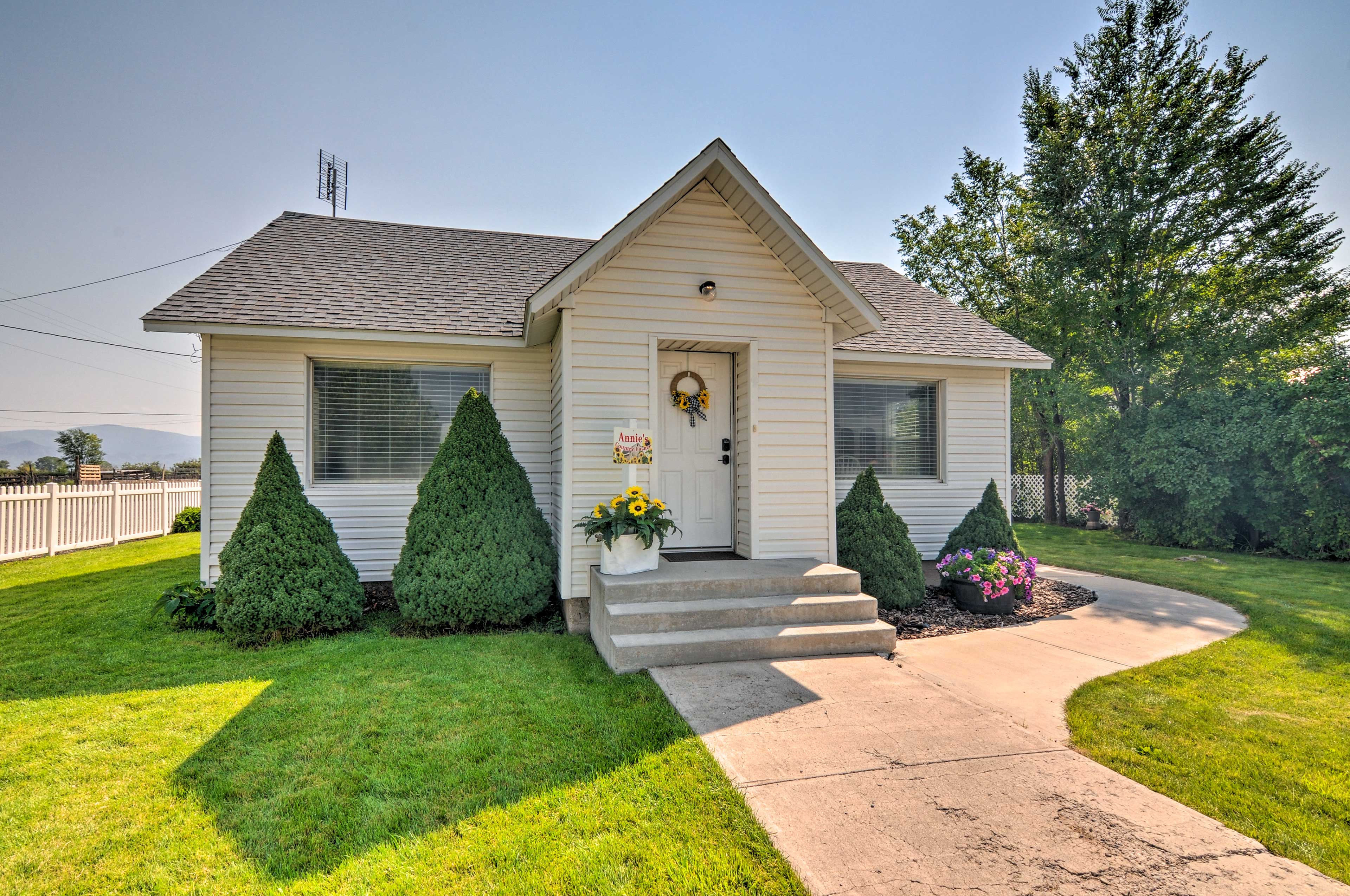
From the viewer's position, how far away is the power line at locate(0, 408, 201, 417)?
50.8m

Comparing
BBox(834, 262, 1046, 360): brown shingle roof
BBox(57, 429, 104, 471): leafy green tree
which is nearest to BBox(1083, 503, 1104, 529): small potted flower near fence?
BBox(834, 262, 1046, 360): brown shingle roof

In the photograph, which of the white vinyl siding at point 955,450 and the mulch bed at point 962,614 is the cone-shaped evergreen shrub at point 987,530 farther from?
the white vinyl siding at point 955,450

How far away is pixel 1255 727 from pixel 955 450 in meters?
5.12

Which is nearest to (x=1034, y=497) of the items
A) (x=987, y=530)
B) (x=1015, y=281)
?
(x=1015, y=281)

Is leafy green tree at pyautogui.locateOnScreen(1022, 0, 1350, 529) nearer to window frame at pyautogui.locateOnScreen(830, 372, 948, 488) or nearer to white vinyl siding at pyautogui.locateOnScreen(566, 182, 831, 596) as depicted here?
window frame at pyautogui.locateOnScreen(830, 372, 948, 488)

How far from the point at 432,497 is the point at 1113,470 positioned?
1369 cm

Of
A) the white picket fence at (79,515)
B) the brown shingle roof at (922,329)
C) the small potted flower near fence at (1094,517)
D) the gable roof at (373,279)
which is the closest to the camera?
the gable roof at (373,279)

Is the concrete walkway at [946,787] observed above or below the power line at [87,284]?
below

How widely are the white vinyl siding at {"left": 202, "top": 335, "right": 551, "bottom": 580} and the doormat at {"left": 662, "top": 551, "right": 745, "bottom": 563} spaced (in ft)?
6.20

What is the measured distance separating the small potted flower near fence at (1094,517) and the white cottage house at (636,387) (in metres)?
9.46

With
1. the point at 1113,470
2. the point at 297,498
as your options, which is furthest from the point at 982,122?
the point at 297,498

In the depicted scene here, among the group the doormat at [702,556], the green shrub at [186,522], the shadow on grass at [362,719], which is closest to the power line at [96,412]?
the green shrub at [186,522]

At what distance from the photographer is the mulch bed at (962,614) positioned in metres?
5.77

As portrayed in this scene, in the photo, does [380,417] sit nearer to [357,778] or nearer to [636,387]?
[636,387]
